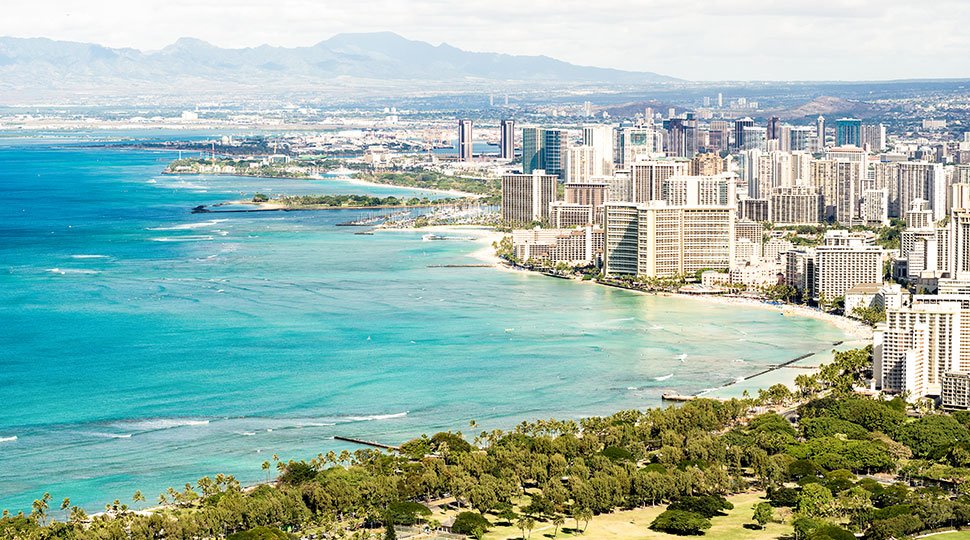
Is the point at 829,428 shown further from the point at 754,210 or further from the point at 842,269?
the point at 754,210

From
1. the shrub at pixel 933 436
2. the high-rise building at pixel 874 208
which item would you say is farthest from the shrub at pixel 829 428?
the high-rise building at pixel 874 208

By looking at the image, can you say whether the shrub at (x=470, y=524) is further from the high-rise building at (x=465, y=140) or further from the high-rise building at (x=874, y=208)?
the high-rise building at (x=465, y=140)

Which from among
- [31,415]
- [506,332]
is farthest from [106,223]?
[31,415]

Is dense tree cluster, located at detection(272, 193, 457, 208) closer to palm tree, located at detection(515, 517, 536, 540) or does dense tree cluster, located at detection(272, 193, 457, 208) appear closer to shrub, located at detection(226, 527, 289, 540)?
palm tree, located at detection(515, 517, 536, 540)

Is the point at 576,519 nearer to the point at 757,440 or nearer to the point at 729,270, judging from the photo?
the point at 757,440

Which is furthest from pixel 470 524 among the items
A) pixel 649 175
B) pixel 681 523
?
pixel 649 175

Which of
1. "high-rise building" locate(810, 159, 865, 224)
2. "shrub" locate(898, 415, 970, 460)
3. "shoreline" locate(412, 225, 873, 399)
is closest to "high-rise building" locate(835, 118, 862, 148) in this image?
"high-rise building" locate(810, 159, 865, 224)
